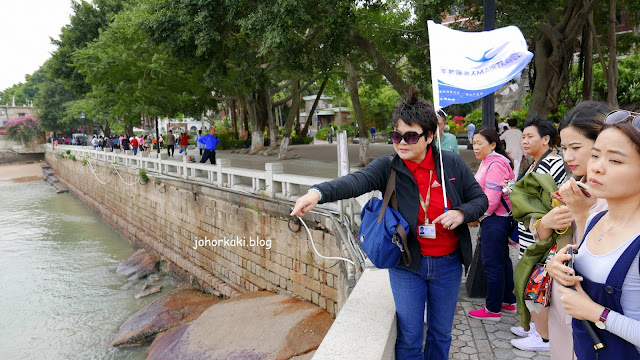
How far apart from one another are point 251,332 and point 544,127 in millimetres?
5275

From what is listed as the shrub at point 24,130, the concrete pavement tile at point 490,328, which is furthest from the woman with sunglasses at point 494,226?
the shrub at point 24,130

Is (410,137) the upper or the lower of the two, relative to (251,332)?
upper

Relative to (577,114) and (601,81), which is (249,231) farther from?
(601,81)

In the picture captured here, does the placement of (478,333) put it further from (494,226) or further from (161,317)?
(161,317)

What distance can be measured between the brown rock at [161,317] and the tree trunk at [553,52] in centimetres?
891

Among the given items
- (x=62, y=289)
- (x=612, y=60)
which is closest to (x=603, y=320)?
(x=612, y=60)

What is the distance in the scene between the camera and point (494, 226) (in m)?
3.58

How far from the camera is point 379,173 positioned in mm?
2484

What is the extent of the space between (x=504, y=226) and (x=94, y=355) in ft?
28.9

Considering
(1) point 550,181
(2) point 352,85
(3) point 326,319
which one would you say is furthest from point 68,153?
(1) point 550,181

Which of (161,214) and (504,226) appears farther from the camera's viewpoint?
(161,214)

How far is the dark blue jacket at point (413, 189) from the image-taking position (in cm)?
236

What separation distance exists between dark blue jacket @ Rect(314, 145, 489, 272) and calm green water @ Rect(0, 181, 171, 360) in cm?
803

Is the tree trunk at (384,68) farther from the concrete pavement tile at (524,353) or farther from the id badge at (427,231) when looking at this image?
the id badge at (427,231)
